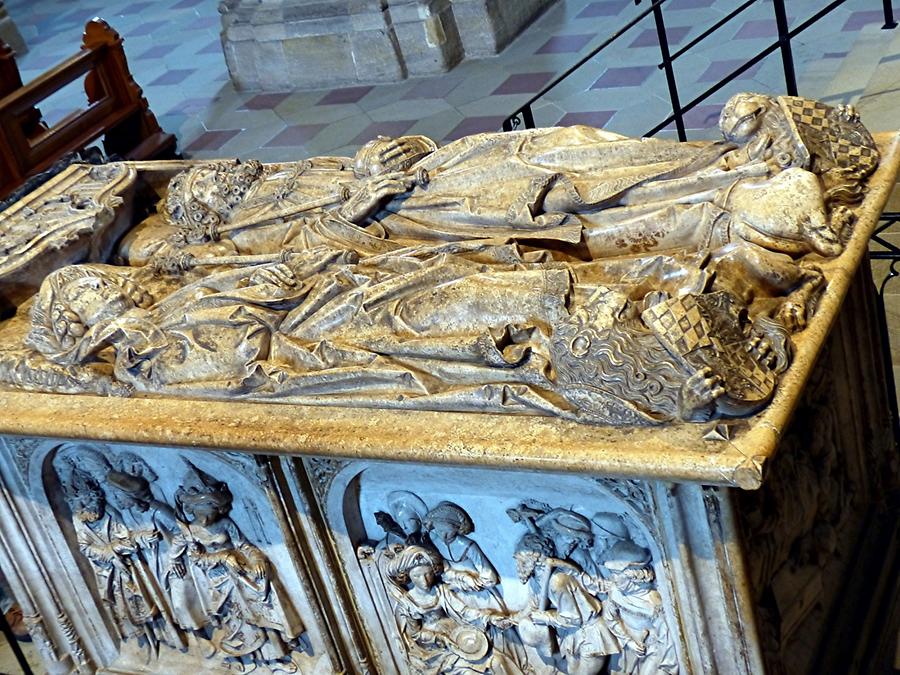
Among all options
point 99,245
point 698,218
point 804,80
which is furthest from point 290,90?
point 698,218

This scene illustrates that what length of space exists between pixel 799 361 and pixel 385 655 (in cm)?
147

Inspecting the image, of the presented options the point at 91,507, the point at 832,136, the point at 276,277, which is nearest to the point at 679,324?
the point at 832,136

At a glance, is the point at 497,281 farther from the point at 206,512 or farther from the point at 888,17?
the point at 888,17

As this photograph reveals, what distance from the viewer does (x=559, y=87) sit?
257 inches

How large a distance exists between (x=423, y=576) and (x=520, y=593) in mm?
242

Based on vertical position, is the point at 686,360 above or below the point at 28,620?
above

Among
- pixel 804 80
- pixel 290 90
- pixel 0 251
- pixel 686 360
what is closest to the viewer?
pixel 686 360

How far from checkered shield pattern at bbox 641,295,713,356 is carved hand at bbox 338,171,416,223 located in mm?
1100

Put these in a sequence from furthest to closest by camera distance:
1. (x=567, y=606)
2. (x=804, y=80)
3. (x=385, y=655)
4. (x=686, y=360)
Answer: (x=804, y=80), (x=385, y=655), (x=567, y=606), (x=686, y=360)

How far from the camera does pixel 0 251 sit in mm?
3650

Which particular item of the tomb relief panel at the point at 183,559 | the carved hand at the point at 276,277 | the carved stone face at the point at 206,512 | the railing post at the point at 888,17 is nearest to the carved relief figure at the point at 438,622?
the tomb relief panel at the point at 183,559

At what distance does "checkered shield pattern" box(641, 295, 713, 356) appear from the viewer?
2402 mm

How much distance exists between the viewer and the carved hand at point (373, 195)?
336 centimetres

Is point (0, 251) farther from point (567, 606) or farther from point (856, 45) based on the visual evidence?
point (856, 45)
